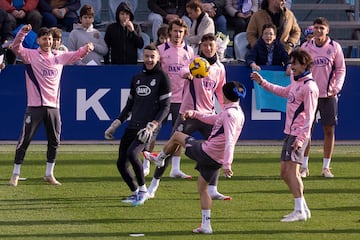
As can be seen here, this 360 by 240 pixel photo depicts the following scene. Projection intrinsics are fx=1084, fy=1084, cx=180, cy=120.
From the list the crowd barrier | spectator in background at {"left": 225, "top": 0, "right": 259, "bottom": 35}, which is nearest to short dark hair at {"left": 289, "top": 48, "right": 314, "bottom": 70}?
the crowd barrier

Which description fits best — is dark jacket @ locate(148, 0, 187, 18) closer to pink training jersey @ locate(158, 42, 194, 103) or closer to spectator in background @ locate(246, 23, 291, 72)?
spectator in background @ locate(246, 23, 291, 72)

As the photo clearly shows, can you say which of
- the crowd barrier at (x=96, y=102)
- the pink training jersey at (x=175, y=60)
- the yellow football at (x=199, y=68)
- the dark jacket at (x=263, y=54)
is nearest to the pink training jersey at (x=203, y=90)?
the yellow football at (x=199, y=68)

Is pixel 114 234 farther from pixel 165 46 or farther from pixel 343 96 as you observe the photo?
pixel 343 96

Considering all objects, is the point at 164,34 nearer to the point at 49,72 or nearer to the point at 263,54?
the point at 49,72

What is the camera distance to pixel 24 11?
820 inches

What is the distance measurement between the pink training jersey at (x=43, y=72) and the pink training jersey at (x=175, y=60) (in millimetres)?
1449

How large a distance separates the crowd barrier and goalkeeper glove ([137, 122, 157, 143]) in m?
5.66

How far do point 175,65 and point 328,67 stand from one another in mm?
2218

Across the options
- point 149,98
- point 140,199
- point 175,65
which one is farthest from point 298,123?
point 175,65

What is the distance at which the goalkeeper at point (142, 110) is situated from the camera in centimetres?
1317

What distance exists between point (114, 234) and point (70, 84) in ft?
24.8

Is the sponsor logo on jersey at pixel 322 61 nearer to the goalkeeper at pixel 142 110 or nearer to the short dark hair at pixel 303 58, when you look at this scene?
the goalkeeper at pixel 142 110

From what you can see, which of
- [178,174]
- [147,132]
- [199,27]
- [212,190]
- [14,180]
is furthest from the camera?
[199,27]

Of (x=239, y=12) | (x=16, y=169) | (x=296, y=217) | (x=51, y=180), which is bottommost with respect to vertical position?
(x=51, y=180)
